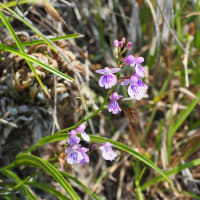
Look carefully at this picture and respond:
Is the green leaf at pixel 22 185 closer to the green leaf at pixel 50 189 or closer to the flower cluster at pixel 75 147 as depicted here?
the green leaf at pixel 50 189

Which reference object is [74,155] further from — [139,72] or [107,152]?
[139,72]

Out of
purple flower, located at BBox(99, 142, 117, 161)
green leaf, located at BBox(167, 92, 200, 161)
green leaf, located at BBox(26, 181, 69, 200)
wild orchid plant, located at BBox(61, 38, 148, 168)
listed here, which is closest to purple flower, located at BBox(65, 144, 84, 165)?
wild orchid plant, located at BBox(61, 38, 148, 168)

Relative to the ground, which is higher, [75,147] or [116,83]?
[116,83]

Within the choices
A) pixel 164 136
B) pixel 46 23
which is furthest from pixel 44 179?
pixel 46 23

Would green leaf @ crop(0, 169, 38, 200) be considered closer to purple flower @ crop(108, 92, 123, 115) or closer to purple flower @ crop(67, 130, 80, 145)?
purple flower @ crop(67, 130, 80, 145)

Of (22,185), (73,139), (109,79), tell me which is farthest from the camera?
(22,185)

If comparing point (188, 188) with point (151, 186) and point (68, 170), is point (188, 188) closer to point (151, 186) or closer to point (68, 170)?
point (151, 186)

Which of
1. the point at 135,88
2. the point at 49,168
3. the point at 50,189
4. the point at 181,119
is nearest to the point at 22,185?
the point at 50,189
